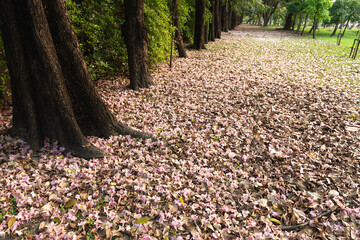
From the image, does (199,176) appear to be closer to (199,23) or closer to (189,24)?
(199,23)

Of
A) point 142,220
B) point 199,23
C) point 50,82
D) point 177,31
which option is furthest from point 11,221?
point 199,23

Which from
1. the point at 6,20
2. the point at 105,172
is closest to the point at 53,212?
the point at 105,172

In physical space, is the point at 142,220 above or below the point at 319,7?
below

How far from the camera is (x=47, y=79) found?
4023 millimetres

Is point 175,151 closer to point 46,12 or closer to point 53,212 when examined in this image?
point 53,212

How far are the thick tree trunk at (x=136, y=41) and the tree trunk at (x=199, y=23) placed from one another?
9417 mm

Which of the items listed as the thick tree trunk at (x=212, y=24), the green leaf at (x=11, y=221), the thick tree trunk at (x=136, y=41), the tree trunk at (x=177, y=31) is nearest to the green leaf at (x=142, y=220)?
the green leaf at (x=11, y=221)

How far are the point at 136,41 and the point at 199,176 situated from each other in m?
5.76

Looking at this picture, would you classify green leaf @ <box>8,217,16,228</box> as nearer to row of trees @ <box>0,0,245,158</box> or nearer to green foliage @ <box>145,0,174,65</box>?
row of trees @ <box>0,0,245,158</box>

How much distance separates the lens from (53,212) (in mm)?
3320

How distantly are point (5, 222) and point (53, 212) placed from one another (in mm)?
604

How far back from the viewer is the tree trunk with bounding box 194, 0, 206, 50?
15578 millimetres

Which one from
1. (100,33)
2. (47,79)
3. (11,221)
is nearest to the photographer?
(11,221)

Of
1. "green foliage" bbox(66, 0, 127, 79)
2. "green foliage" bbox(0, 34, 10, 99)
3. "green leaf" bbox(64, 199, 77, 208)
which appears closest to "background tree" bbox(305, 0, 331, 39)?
"green foliage" bbox(66, 0, 127, 79)
